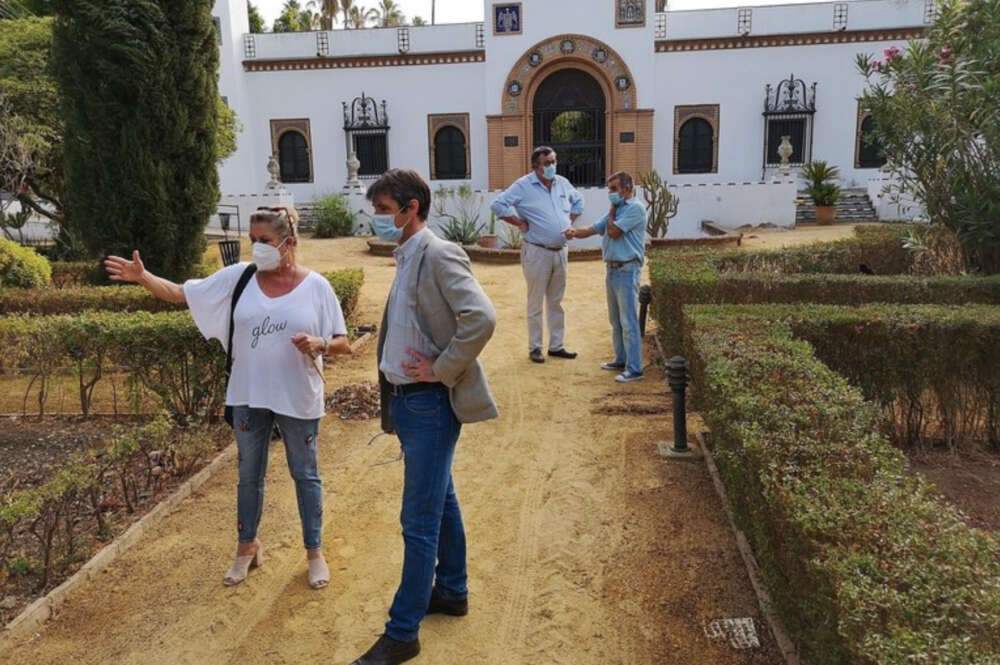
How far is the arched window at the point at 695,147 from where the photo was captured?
2300cm

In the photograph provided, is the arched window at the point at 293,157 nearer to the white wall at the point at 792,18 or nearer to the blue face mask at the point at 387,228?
the white wall at the point at 792,18

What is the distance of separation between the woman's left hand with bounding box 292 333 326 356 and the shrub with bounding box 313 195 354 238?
16956 millimetres

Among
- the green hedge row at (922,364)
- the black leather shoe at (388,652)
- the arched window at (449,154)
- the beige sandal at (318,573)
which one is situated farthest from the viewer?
the arched window at (449,154)

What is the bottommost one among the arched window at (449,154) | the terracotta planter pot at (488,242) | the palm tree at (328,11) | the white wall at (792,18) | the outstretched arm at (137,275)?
the terracotta planter pot at (488,242)

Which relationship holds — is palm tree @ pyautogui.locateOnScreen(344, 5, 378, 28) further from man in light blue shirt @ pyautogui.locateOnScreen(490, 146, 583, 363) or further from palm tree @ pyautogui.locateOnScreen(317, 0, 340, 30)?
man in light blue shirt @ pyautogui.locateOnScreen(490, 146, 583, 363)

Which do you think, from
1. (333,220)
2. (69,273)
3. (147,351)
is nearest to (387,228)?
(147,351)

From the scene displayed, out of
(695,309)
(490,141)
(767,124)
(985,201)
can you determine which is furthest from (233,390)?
(767,124)

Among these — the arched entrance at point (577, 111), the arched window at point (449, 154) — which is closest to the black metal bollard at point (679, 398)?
the arched entrance at point (577, 111)

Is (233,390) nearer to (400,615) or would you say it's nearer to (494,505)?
(400,615)

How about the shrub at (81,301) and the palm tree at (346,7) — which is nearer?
the shrub at (81,301)

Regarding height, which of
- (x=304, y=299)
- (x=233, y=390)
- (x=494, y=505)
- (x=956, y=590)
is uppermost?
(x=304, y=299)

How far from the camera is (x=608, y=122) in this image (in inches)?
890

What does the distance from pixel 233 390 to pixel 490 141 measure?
20.7 m

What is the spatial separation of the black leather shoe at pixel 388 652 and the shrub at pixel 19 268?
27.3 feet
